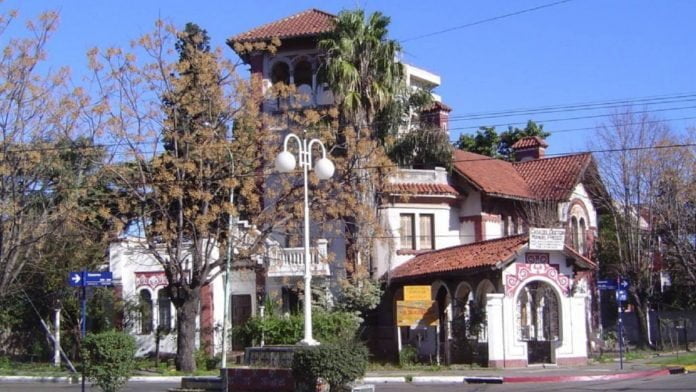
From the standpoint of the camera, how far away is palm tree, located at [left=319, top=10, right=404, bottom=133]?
36.9 metres

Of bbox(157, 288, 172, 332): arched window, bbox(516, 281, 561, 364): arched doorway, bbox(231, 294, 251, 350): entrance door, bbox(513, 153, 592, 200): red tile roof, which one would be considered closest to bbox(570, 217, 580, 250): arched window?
bbox(513, 153, 592, 200): red tile roof

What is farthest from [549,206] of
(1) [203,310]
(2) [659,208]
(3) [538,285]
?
(1) [203,310]

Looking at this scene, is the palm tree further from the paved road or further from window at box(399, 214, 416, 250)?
the paved road

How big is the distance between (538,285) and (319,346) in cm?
1935

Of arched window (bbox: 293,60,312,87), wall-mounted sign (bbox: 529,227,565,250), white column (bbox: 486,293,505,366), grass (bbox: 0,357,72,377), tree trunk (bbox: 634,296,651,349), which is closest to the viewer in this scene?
white column (bbox: 486,293,505,366)

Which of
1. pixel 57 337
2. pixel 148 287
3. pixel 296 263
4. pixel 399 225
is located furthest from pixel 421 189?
pixel 57 337

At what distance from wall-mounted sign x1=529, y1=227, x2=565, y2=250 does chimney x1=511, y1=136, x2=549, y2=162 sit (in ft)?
54.9

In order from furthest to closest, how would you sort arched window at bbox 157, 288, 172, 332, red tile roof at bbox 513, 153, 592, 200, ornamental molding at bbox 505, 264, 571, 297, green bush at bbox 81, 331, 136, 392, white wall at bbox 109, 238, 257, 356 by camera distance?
red tile roof at bbox 513, 153, 592, 200, arched window at bbox 157, 288, 172, 332, white wall at bbox 109, 238, 257, 356, ornamental molding at bbox 505, 264, 571, 297, green bush at bbox 81, 331, 136, 392

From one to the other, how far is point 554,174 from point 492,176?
374 centimetres

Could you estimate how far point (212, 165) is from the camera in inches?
1266

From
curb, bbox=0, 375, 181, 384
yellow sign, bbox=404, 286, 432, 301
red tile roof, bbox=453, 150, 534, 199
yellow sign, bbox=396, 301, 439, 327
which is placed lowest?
curb, bbox=0, 375, 181, 384

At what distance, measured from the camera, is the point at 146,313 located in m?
39.1

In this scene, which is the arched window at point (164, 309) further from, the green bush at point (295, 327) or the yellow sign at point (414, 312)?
the yellow sign at point (414, 312)

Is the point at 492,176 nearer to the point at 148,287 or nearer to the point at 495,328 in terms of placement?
the point at 495,328
